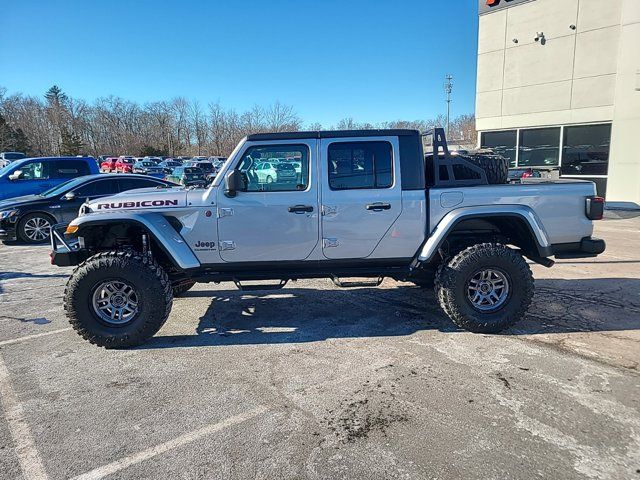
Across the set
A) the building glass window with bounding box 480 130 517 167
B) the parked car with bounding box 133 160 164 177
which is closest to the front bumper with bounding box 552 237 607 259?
the building glass window with bounding box 480 130 517 167

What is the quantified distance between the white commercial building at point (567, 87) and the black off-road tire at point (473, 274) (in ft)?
44.4

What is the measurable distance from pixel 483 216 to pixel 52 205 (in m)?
9.20

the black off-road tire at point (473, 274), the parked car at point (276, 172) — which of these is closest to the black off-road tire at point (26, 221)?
the parked car at point (276, 172)

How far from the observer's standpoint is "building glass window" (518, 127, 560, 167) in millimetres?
16922

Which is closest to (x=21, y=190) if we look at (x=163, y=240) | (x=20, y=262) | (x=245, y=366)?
(x=20, y=262)

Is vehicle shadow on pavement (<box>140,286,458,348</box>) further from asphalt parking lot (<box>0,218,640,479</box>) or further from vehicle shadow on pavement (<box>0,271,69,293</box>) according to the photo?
vehicle shadow on pavement (<box>0,271,69,293</box>)

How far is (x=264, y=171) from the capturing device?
4.58m

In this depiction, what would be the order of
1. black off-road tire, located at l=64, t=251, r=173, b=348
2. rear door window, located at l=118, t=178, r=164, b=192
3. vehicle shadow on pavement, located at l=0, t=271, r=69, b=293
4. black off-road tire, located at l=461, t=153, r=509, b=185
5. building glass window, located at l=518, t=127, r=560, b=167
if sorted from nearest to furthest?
black off-road tire, located at l=64, t=251, r=173, b=348 → black off-road tire, located at l=461, t=153, r=509, b=185 → vehicle shadow on pavement, located at l=0, t=271, r=69, b=293 → rear door window, located at l=118, t=178, r=164, b=192 → building glass window, located at l=518, t=127, r=560, b=167

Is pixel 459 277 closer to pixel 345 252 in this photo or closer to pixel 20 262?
pixel 345 252

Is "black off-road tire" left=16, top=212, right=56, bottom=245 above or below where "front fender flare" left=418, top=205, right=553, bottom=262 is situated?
below

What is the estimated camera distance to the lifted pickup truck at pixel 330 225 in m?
4.44

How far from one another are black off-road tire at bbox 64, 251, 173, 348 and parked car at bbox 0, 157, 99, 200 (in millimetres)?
9128

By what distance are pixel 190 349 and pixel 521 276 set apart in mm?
3457

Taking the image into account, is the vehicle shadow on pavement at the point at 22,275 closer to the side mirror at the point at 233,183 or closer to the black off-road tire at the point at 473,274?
the side mirror at the point at 233,183
